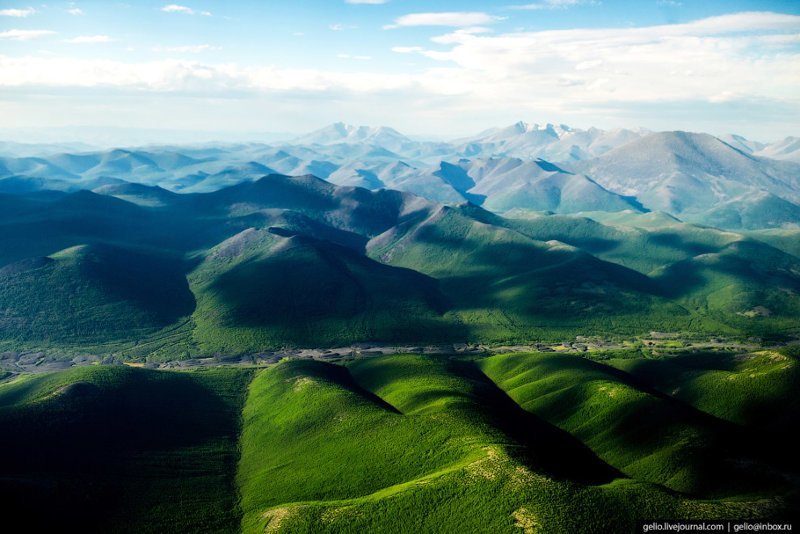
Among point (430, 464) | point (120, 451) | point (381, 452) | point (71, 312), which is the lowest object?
point (71, 312)

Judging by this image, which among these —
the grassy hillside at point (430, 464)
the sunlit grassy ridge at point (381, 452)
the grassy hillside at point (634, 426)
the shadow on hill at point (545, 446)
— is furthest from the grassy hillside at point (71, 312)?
the shadow on hill at point (545, 446)

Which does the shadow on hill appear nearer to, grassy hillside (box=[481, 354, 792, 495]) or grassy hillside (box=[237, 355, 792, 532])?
grassy hillside (box=[237, 355, 792, 532])

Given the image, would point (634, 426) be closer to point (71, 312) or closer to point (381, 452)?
point (381, 452)

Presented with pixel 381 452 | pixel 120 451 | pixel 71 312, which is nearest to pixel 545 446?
pixel 381 452

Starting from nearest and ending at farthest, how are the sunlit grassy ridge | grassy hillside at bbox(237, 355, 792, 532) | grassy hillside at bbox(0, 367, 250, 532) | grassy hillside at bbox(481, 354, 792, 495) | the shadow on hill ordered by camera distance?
grassy hillside at bbox(237, 355, 792, 532)
the sunlit grassy ridge
grassy hillside at bbox(0, 367, 250, 532)
the shadow on hill
grassy hillside at bbox(481, 354, 792, 495)

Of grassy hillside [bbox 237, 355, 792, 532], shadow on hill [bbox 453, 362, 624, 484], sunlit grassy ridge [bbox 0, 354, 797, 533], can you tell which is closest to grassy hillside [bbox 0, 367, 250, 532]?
sunlit grassy ridge [bbox 0, 354, 797, 533]

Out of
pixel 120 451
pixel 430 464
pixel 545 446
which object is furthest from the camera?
A: pixel 120 451

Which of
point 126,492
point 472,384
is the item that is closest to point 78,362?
point 126,492

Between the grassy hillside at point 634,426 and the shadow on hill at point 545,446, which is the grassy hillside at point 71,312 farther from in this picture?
the shadow on hill at point 545,446

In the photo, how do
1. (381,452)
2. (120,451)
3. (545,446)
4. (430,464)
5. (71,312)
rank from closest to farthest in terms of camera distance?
(430,464)
(545,446)
(381,452)
(120,451)
(71,312)
